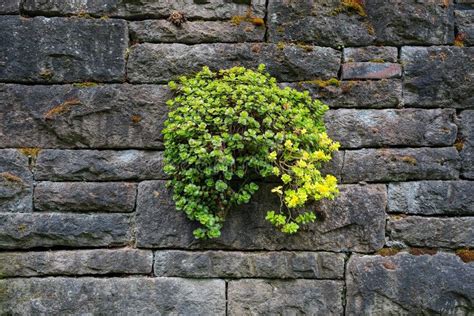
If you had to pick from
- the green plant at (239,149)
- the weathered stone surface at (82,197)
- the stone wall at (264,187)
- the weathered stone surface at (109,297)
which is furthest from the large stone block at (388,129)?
the weathered stone surface at (82,197)

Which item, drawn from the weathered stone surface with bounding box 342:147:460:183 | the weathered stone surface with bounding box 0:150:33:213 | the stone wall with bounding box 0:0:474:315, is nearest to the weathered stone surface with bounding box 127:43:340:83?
the stone wall with bounding box 0:0:474:315

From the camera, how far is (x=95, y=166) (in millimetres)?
3150

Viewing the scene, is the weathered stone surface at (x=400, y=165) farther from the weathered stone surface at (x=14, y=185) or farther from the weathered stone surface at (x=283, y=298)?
the weathered stone surface at (x=14, y=185)

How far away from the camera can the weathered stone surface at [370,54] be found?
327 cm

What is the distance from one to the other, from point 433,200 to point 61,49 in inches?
105

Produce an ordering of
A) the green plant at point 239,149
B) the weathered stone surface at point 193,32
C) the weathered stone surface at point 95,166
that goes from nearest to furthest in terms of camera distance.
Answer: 1. the green plant at point 239,149
2. the weathered stone surface at point 95,166
3. the weathered stone surface at point 193,32

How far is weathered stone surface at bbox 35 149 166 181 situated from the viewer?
3.14 m

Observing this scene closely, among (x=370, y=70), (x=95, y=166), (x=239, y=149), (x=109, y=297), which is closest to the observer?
(x=239, y=149)

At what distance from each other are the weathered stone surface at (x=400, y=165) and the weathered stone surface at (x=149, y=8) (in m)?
1.20

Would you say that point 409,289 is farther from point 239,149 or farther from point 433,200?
point 239,149

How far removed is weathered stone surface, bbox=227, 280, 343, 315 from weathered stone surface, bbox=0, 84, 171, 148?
111 cm

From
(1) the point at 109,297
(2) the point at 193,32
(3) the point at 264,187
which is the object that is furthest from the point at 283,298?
(2) the point at 193,32

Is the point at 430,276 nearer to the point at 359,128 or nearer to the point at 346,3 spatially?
the point at 359,128

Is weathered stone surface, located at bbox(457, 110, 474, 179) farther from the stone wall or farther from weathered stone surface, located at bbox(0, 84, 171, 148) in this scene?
weathered stone surface, located at bbox(0, 84, 171, 148)
